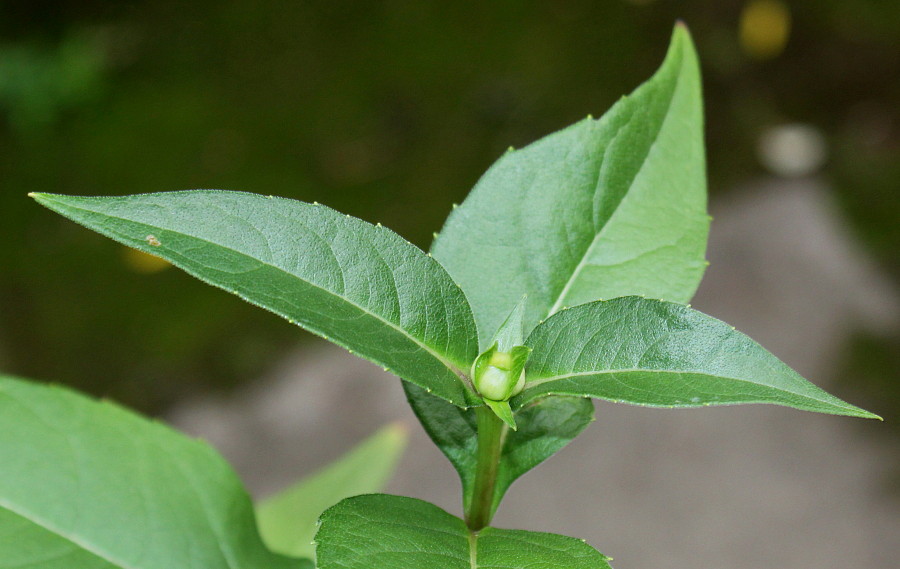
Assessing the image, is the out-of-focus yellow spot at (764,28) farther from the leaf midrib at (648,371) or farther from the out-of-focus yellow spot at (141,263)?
the leaf midrib at (648,371)

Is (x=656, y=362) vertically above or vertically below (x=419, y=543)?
above

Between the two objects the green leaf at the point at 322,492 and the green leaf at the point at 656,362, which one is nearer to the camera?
the green leaf at the point at 656,362

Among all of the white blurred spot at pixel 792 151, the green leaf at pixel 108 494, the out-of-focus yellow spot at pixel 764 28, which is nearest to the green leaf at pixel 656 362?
the green leaf at pixel 108 494

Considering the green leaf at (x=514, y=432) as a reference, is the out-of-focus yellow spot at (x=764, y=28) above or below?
above

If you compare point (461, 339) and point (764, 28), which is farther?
point (764, 28)

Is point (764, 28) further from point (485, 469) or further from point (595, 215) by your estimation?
point (485, 469)

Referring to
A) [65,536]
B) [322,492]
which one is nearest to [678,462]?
[322,492]

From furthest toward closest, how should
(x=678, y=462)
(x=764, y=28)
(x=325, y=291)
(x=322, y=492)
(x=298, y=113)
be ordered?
(x=764, y=28)
(x=298, y=113)
(x=678, y=462)
(x=322, y=492)
(x=325, y=291)
